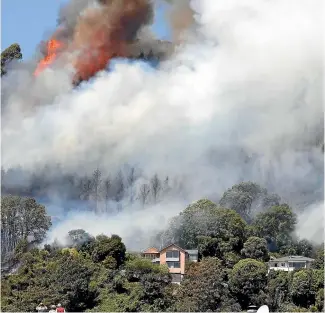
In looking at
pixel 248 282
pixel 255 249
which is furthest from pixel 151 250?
pixel 248 282

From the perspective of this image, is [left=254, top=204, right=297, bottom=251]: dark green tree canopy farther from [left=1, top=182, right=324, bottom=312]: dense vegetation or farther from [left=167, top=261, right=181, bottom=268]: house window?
[left=167, top=261, right=181, bottom=268]: house window

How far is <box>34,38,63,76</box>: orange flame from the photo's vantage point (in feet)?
48.3

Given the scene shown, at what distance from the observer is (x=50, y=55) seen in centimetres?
1477

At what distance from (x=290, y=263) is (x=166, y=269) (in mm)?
2953

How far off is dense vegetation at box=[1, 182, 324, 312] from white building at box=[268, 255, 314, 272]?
8.8 inches

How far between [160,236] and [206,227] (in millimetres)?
1071

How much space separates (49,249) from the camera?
13.0 m

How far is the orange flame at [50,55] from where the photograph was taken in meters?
14.7

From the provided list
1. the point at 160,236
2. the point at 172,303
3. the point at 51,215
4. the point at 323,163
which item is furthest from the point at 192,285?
the point at 323,163

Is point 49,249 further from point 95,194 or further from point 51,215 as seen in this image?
point 95,194

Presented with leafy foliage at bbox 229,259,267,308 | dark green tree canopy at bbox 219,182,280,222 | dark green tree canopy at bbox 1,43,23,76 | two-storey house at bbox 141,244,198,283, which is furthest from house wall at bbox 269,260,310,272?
dark green tree canopy at bbox 1,43,23,76

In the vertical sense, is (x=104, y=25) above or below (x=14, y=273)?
above

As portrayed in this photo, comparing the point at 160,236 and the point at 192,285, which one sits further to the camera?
the point at 160,236

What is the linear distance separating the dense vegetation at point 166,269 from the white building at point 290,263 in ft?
0.73
